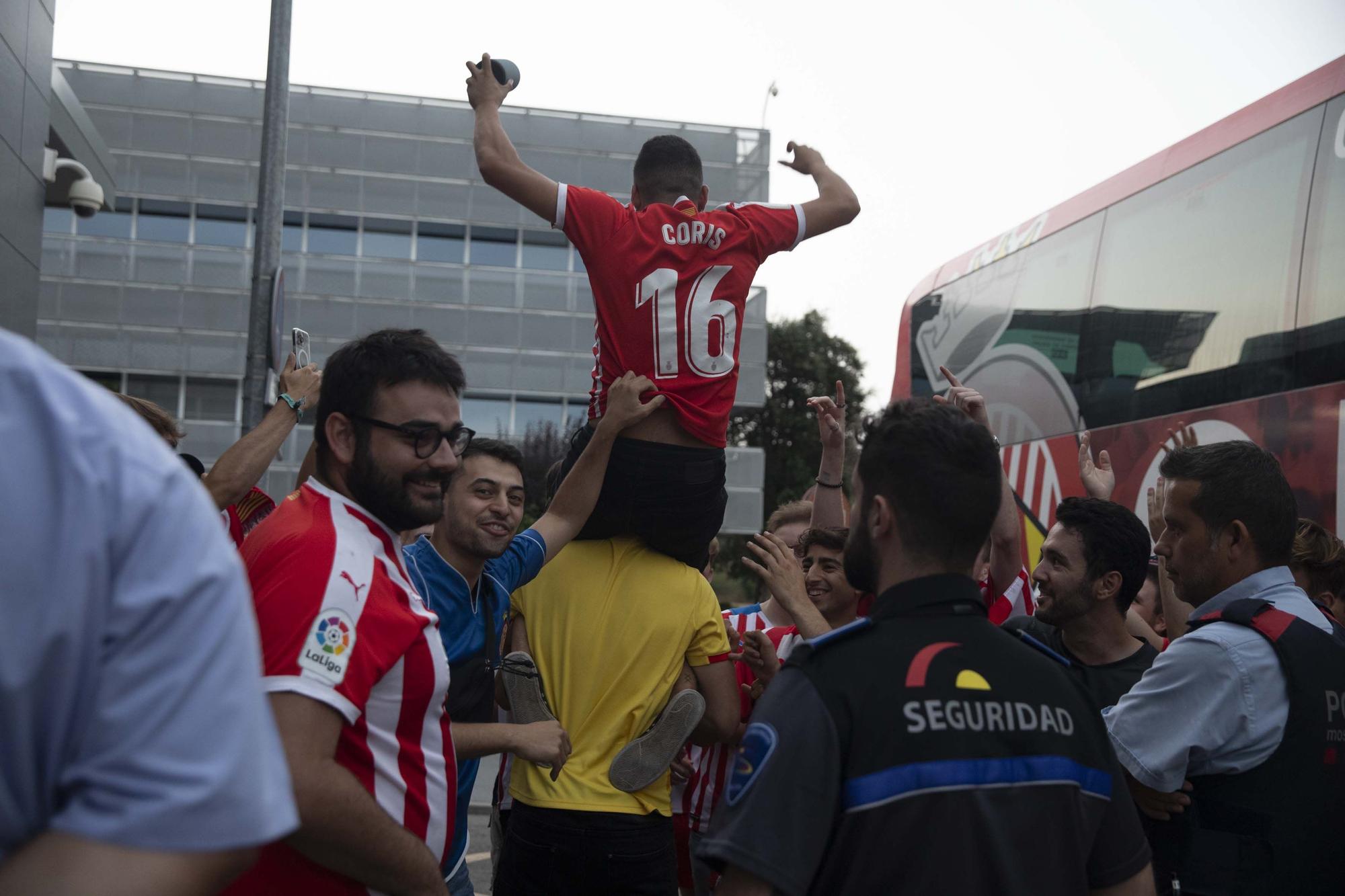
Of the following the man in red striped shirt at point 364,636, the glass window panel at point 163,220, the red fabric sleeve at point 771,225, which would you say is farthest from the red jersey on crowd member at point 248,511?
the glass window panel at point 163,220

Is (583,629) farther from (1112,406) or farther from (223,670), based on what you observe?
(1112,406)

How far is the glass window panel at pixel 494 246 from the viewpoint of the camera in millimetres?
26859

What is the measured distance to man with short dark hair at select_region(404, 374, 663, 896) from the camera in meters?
3.61

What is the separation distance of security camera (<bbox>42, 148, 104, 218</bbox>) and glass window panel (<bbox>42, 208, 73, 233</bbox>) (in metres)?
14.6

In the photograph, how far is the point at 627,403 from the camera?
362 cm

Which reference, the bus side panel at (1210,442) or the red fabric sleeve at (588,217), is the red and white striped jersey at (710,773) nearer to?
the red fabric sleeve at (588,217)

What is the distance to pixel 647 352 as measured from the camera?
12.3ft

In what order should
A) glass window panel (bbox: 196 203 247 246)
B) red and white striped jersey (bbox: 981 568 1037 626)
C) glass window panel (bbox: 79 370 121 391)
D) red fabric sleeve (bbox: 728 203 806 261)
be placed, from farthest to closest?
1. glass window panel (bbox: 196 203 247 246)
2. glass window panel (bbox: 79 370 121 391)
3. red and white striped jersey (bbox: 981 568 1037 626)
4. red fabric sleeve (bbox: 728 203 806 261)

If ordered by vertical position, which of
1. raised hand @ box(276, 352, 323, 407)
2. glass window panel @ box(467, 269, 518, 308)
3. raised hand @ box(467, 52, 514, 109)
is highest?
glass window panel @ box(467, 269, 518, 308)

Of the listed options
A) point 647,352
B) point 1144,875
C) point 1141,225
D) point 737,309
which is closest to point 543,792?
point 647,352

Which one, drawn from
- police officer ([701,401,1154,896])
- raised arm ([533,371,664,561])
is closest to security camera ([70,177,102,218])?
raised arm ([533,371,664,561])

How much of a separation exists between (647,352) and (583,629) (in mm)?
938

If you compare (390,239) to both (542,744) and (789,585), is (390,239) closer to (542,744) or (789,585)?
(789,585)

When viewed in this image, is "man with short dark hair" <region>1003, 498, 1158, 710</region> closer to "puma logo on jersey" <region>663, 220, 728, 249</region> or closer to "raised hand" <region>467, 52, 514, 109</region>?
"puma logo on jersey" <region>663, 220, 728, 249</region>
